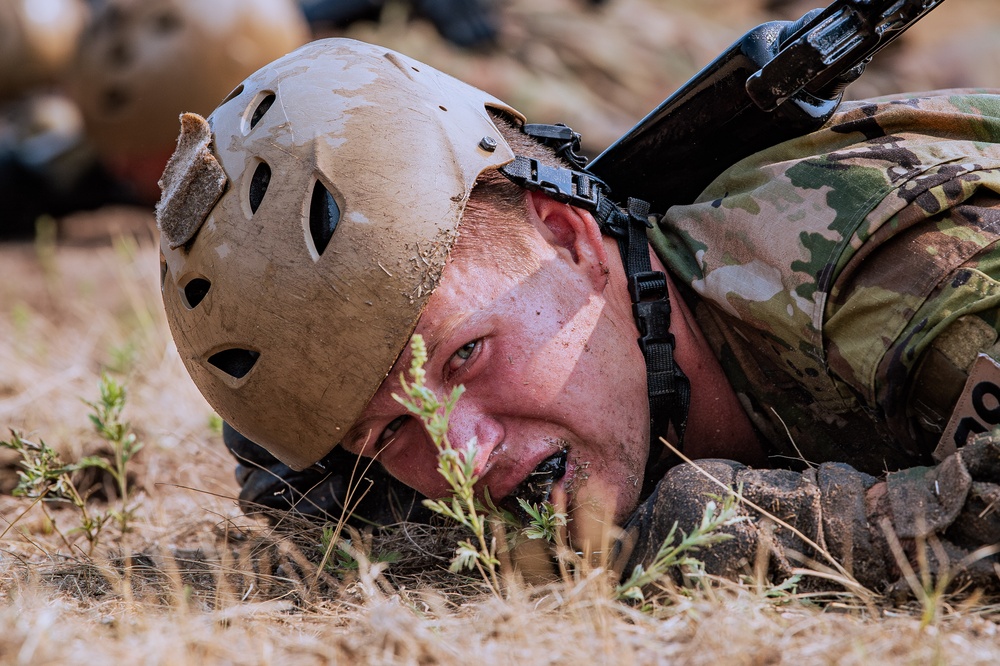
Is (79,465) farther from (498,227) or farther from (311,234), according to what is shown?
(498,227)

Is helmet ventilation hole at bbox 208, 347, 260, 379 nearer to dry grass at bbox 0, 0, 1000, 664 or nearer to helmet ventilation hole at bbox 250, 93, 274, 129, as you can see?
dry grass at bbox 0, 0, 1000, 664

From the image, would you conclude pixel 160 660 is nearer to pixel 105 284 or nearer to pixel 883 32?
pixel 883 32

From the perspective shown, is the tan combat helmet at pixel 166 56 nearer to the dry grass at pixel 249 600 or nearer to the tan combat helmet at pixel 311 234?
the dry grass at pixel 249 600

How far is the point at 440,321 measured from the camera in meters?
2.45

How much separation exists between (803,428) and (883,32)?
1074 mm

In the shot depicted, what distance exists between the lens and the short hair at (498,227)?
8.36ft

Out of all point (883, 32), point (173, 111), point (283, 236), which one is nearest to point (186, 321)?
point (283, 236)

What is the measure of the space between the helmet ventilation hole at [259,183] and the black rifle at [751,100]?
1.05 metres

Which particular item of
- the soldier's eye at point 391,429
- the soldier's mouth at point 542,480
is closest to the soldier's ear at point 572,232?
the soldier's mouth at point 542,480

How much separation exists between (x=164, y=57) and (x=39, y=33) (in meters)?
1.99

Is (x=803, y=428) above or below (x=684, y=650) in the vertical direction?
below

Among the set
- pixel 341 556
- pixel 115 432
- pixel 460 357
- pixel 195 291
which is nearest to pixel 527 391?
pixel 460 357

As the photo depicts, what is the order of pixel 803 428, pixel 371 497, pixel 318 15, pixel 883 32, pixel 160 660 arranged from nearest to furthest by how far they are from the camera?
pixel 160 660, pixel 883 32, pixel 803 428, pixel 371 497, pixel 318 15

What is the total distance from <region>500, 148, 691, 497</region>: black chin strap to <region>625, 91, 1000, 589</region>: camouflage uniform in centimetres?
10
